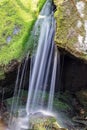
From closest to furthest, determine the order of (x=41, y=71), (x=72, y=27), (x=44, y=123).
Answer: (x=44, y=123) < (x=72, y=27) < (x=41, y=71)

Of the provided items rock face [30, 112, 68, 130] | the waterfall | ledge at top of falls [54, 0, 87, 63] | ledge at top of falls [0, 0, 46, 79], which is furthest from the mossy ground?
rock face [30, 112, 68, 130]

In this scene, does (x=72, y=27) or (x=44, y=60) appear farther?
(x=44, y=60)

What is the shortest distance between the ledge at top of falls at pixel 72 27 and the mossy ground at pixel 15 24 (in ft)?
3.57

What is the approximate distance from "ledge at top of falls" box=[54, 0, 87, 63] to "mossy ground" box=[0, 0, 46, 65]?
109 centimetres

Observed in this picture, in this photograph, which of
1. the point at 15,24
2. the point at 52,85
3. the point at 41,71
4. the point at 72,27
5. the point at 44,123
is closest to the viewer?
the point at 44,123

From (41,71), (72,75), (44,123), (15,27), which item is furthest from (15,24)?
(44,123)

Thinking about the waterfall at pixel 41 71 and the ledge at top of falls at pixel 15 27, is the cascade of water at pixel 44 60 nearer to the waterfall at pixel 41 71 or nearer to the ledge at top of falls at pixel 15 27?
the waterfall at pixel 41 71

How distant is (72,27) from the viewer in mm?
8070

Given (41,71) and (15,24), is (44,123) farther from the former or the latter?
(15,24)

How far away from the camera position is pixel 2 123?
8578mm

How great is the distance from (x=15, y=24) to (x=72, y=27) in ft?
5.56

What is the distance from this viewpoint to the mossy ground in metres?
8.61

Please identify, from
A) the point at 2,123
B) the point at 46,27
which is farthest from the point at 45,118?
the point at 46,27

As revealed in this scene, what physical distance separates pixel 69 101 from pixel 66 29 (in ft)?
7.07
